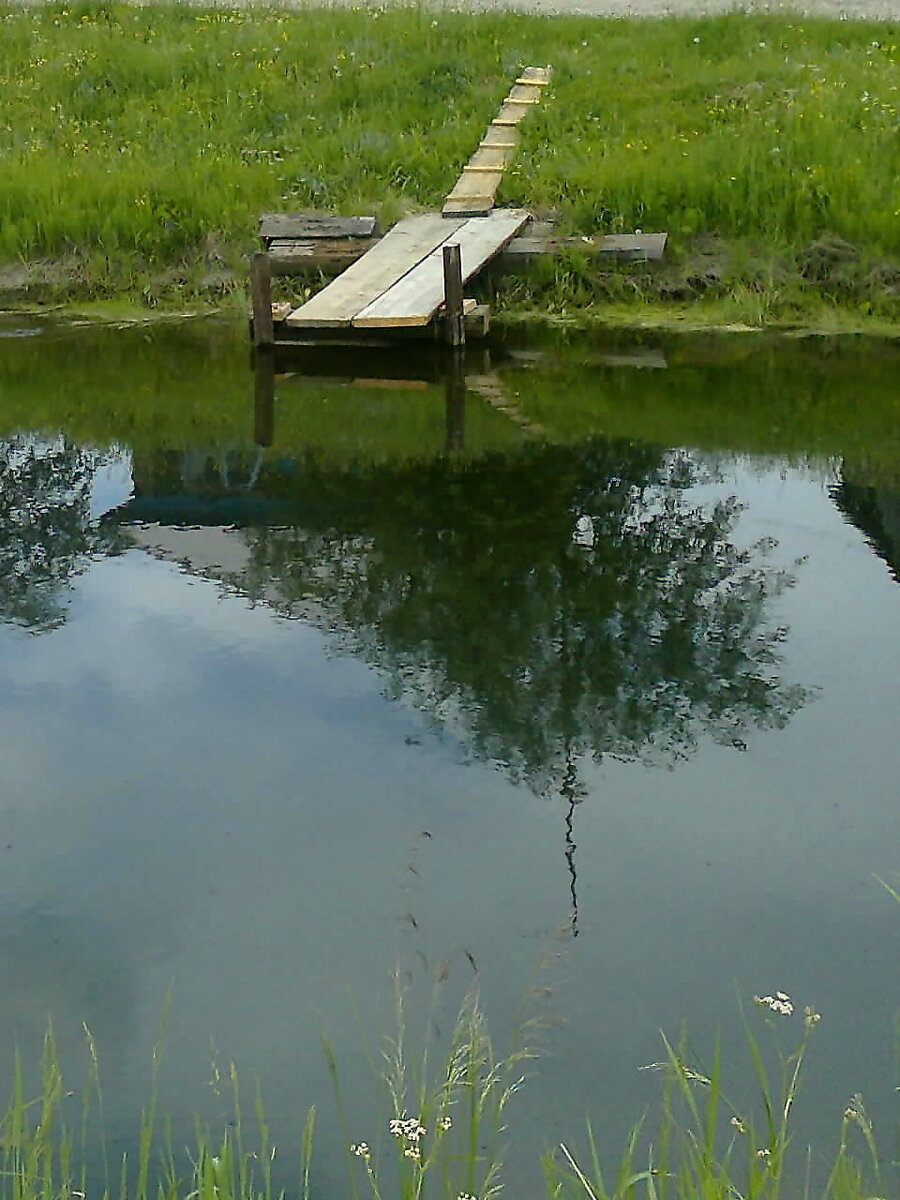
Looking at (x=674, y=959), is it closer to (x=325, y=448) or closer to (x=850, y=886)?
(x=850, y=886)

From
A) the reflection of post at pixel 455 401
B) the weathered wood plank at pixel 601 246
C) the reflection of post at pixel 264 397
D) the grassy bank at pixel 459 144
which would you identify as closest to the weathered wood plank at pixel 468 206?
the grassy bank at pixel 459 144

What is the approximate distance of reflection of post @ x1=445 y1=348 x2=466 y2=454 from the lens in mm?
9461

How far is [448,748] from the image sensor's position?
5.46 meters

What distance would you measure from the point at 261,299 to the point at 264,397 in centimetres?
142

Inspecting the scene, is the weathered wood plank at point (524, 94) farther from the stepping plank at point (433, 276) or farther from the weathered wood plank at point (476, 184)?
the stepping plank at point (433, 276)

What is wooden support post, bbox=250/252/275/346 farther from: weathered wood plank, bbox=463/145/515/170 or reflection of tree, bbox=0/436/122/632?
weathered wood plank, bbox=463/145/515/170

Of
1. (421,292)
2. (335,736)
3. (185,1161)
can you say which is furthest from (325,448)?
(185,1161)

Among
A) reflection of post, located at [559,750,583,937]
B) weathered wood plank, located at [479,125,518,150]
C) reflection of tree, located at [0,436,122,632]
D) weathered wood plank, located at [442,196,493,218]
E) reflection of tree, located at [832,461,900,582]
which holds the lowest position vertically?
reflection of post, located at [559,750,583,937]

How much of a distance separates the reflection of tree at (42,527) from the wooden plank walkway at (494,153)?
5.61 m

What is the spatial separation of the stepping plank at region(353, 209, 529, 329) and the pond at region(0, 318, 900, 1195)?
1.36 m

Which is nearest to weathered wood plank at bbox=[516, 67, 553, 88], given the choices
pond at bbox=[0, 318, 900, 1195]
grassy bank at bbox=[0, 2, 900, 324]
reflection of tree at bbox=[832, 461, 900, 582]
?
grassy bank at bbox=[0, 2, 900, 324]

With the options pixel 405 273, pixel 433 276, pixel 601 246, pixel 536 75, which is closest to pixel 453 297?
pixel 433 276

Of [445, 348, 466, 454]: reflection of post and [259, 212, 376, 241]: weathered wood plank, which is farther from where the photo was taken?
[259, 212, 376, 241]: weathered wood plank

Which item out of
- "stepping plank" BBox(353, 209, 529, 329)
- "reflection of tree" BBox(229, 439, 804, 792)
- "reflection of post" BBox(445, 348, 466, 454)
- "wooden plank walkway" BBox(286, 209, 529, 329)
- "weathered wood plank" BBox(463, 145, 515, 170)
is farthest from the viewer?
→ "weathered wood plank" BBox(463, 145, 515, 170)
